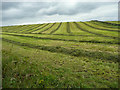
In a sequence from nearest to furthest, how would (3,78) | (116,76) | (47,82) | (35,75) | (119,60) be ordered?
(3,78)
(47,82)
(35,75)
(116,76)
(119,60)

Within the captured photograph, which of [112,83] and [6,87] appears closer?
[6,87]

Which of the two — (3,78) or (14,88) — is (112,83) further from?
(3,78)

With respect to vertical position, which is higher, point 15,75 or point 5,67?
point 5,67

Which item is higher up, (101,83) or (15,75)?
(15,75)

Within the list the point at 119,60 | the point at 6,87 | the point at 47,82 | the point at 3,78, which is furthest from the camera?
the point at 119,60

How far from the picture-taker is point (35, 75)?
8.95 m

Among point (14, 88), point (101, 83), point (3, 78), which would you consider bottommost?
point (101, 83)

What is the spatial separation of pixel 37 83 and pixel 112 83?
25.2ft

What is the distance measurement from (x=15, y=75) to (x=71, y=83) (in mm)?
5834

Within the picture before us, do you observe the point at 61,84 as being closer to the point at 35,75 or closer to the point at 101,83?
the point at 35,75

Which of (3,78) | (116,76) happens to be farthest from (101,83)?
(3,78)

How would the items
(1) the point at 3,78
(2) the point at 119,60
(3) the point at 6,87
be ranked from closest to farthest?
(3) the point at 6,87, (1) the point at 3,78, (2) the point at 119,60

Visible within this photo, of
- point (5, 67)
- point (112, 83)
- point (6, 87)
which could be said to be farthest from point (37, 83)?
point (112, 83)

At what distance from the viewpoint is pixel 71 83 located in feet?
27.1
